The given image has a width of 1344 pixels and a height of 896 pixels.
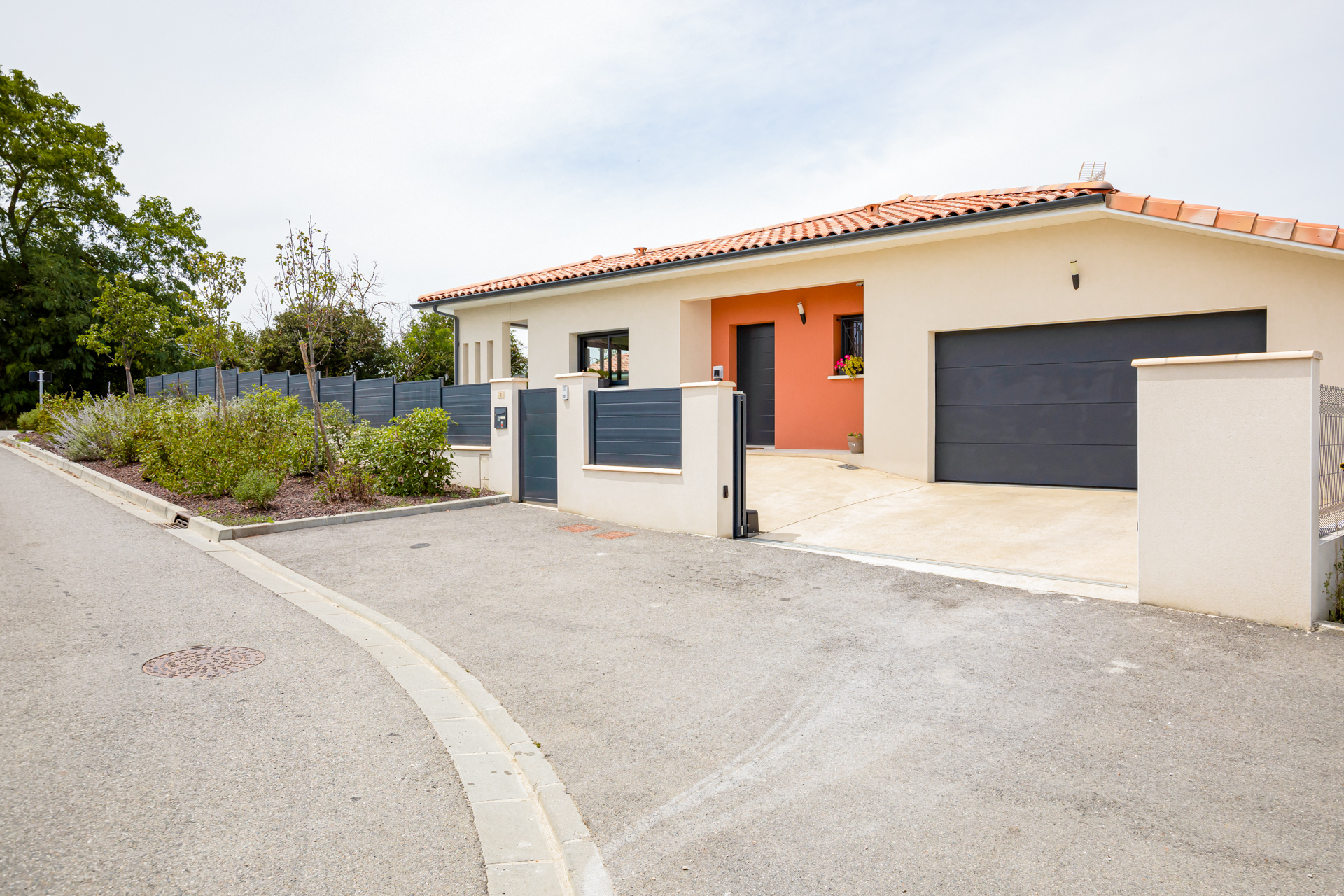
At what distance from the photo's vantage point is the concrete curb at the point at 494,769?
8.50 feet

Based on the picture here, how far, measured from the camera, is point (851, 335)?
15141 millimetres

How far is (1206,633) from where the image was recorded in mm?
5211

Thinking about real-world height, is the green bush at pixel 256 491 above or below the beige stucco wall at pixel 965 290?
below

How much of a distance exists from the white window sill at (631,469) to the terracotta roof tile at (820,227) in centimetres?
550

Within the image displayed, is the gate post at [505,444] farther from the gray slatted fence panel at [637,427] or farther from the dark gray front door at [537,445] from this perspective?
the gray slatted fence panel at [637,427]

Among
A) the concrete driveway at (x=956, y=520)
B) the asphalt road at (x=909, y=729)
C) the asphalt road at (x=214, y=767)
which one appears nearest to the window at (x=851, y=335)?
the concrete driveway at (x=956, y=520)

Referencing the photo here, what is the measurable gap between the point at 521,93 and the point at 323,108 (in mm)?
3608

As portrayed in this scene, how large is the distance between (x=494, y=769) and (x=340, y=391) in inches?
577

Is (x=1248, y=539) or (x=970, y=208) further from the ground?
(x=970, y=208)

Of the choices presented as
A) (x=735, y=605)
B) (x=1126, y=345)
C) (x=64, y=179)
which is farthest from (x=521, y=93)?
(x=64, y=179)

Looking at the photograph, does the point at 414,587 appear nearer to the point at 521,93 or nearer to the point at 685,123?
the point at 521,93

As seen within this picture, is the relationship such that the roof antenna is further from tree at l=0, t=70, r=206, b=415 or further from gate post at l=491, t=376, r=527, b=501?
tree at l=0, t=70, r=206, b=415

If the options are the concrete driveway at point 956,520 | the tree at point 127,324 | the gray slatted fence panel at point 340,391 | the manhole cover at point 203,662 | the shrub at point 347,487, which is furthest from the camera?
the tree at point 127,324

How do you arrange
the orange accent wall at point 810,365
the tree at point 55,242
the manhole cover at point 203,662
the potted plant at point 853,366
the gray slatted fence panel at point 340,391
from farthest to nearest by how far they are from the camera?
the tree at point 55,242 < the gray slatted fence panel at point 340,391 < the orange accent wall at point 810,365 < the potted plant at point 853,366 < the manhole cover at point 203,662
